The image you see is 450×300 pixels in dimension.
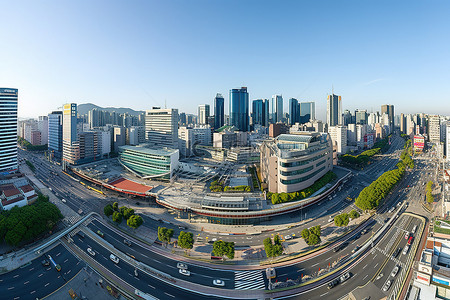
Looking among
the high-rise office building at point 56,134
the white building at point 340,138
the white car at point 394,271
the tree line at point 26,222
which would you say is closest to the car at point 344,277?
the white car at point 394,271

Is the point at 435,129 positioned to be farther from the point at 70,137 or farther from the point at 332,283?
the point at 70,137

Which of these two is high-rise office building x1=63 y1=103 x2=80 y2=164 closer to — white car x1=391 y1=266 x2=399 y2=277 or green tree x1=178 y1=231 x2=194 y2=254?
green tree x1=178 y1=231 x2=194 y2=254

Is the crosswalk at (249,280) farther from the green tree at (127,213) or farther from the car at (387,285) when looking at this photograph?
the green tree at (127,213)

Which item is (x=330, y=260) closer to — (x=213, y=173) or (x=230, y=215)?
(x=230, y=215)

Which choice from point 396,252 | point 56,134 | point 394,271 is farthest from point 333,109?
point 56,134

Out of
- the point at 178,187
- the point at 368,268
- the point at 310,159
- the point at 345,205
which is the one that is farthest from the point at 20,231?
the point at 345,205
